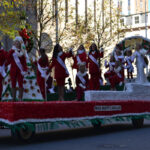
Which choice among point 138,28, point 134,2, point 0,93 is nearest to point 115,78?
point 0,93

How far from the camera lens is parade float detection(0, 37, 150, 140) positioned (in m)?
8.00

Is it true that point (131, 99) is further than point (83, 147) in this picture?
Yes

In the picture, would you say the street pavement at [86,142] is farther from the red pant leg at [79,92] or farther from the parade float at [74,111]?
the red pant leg at [79,92]

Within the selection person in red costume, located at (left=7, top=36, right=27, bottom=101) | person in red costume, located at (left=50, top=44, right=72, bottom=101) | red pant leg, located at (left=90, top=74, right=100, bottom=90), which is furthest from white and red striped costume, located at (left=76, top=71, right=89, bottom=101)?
person in red costume, located at (left=7, top=36, right=27, bottom=101)

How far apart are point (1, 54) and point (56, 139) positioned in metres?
3.85

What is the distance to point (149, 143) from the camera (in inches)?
322

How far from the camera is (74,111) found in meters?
9.17

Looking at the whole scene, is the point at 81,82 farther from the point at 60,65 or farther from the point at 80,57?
the point at 60,65

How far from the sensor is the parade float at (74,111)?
8000mm

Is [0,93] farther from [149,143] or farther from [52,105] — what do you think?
[149,143]

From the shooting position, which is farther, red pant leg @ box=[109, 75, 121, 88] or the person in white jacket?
red pant leg @ box=[109, 75, 121, 88]

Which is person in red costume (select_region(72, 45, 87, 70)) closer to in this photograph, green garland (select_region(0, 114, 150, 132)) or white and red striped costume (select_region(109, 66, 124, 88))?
white and red striped costume (select_region(109, 66, 124, 88))

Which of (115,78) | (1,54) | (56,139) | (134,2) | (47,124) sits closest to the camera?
(47,124)

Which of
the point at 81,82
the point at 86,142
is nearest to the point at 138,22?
the point at 81,82
